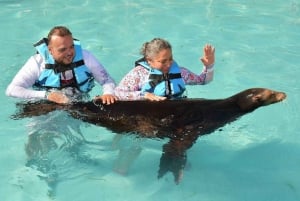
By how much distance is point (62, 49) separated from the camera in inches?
193

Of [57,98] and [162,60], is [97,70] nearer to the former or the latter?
[57,98]

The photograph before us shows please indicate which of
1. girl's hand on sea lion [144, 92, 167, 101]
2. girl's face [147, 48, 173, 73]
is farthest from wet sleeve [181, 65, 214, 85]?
girl's hand on sea lion [144, 92, 167, 101]

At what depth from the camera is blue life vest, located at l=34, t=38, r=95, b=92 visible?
5124 millimetres

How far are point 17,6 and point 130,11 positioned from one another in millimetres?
2168

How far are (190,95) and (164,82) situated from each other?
160 centimetres

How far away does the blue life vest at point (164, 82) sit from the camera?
5129mm

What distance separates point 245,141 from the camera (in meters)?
5.95

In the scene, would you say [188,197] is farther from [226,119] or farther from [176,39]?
[176,39]

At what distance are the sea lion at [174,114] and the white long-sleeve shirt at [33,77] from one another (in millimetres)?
243

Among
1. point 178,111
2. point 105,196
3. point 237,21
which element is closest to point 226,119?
point 178,111

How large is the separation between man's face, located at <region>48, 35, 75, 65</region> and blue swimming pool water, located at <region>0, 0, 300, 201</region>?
0.58 m

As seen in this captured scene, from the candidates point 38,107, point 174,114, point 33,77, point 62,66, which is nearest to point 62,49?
point 62,66

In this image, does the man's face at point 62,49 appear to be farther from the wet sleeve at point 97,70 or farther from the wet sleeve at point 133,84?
the wet sleeve at point 133,84

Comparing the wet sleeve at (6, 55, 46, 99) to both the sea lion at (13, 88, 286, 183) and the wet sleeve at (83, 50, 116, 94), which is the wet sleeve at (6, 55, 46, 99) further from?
the wet sleeve at (83, 50, 116, 94)
